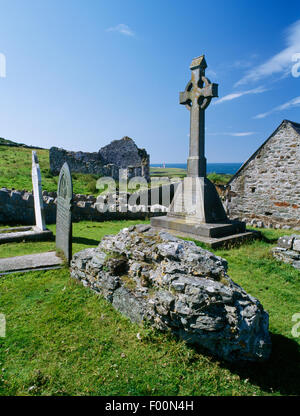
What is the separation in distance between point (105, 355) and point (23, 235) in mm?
5767

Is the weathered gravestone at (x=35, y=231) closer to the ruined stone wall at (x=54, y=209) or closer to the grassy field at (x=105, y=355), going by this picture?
the ruined stone wall at (x=54, y=209)

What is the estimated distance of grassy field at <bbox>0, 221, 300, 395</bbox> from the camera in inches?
104

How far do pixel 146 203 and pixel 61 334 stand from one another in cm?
1097

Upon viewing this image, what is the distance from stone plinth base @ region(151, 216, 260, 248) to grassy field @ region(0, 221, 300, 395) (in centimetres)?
290

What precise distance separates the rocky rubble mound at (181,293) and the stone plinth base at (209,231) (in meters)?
3.57

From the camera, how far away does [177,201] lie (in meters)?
8.94

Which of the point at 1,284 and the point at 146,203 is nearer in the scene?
the point at 1,284

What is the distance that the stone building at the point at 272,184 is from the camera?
11.5m

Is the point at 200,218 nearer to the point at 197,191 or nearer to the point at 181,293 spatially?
the point at 197,191

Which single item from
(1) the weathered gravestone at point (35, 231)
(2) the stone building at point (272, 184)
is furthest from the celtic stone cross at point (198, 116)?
(2) the stone building at point (272, 184)

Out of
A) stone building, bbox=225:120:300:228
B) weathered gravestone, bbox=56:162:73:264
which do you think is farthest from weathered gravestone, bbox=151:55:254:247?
stone building, bbox=225:120:300:228

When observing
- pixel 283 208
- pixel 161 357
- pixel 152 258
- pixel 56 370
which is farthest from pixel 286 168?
pixel 56 370

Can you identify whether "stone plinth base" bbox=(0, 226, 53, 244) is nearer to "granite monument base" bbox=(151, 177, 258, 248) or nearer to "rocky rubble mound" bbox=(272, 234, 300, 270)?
"granite monument base" bbox=(151, 177, 258, 248)

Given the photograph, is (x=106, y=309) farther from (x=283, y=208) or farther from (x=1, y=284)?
(x=283, y=208)
